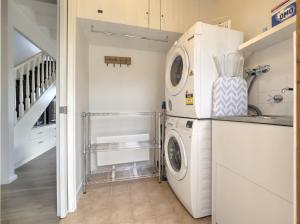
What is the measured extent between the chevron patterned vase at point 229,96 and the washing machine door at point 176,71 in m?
0.31

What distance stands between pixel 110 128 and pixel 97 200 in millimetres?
1020

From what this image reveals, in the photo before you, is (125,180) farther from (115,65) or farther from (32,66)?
(32,66)

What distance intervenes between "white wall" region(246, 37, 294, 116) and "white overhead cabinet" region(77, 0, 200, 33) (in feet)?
2.98

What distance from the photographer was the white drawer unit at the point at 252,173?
0.75 meters

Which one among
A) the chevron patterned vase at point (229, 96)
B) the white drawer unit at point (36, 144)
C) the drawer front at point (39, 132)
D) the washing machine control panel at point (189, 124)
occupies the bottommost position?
the white drawer unit at point (36, 144)

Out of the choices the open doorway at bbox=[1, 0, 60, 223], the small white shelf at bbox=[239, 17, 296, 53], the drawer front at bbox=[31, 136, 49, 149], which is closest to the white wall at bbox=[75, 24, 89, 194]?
the open doorway at bbox=[1, 0, 60, 223]

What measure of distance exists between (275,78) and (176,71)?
35.4 inches

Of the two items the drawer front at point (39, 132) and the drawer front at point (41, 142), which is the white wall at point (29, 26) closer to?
the drawer front at point (39, 132)

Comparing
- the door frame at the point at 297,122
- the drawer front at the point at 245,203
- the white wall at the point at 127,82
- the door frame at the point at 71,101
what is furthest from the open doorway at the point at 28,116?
the door frame at the point at 297,122

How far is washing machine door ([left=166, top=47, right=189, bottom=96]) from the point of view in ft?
4.98

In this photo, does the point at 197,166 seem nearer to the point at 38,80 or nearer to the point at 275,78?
the point at 275,78

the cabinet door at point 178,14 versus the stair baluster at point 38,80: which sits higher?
the cabinet door at point 178,14

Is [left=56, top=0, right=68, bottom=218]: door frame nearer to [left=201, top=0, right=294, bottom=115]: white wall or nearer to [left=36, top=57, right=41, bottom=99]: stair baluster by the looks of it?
[left=201, top=0, right=294, bottom=115]: white wall

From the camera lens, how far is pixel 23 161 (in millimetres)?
2775
